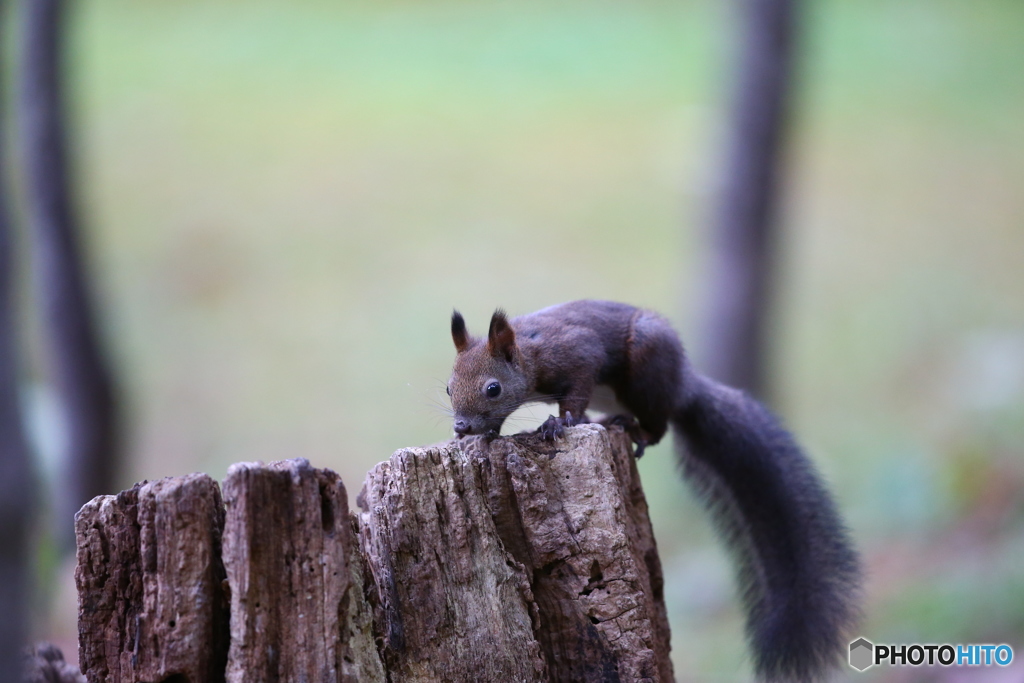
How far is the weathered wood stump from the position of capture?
2.11m

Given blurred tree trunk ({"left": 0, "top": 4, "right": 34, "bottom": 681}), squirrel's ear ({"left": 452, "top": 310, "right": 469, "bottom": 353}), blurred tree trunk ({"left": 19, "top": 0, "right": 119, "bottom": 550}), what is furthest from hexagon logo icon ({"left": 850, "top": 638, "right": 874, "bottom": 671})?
blurred tree trunk ({"left": 19, "top": 0, "right": 119, "bottom": 550})

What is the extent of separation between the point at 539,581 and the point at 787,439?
4.65 ft

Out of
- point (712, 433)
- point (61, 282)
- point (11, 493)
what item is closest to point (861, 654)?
point (712, 433)

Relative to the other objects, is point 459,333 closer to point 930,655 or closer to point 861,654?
point 861,654

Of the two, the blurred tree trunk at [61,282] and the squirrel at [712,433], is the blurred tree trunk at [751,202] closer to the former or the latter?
the squirrel at [712,433]

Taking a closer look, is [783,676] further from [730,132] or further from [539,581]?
[730,132]

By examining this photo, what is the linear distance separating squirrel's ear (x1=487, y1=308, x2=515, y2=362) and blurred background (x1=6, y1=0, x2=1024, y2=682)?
9.77 ft

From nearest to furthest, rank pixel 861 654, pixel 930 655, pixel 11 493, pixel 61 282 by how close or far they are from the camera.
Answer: pixel 11 493
pixel 861 654
pixel 930 655
pixel 61 282

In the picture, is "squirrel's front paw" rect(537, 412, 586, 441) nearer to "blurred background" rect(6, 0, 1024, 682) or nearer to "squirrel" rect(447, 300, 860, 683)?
"squirrel" rect(447, 300, 860, 683)

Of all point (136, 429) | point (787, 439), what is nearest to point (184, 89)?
point (136, 429)

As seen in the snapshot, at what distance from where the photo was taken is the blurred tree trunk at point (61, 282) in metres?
6.43

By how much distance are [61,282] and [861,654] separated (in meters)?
5.89

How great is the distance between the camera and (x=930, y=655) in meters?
4.53

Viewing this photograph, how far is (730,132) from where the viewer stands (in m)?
6.89
